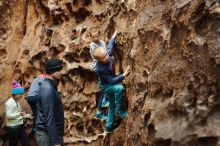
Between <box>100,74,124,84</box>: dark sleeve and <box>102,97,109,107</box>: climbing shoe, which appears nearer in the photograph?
<box>100,74,124,84</box>: dark sleeve

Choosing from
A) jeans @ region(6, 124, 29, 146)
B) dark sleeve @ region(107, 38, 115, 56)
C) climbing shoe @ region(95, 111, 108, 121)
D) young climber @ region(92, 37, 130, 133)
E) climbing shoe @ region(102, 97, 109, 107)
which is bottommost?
jeans @ region(6, 124, 29, 146)

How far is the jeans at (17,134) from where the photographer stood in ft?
28.7

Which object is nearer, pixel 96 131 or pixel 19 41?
pixel 96 131

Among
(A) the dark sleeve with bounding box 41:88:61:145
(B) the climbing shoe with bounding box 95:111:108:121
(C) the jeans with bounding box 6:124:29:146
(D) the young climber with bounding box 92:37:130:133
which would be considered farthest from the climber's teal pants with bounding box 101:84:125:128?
(C) the jeans with bounding box 6:124:29:146

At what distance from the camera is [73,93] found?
822cm

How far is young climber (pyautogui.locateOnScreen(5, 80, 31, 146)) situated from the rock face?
720mm

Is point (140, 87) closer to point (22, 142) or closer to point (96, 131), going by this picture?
point (96, 131)

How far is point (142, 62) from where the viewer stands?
5.37 m

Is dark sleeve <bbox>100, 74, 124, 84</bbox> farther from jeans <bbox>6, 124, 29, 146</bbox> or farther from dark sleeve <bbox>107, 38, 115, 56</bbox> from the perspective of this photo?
jeans <bbox>6, 124, 29, 146</bbox>

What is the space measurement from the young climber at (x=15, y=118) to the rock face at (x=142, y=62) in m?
0.72

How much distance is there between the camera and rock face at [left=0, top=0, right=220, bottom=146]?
13.1ft

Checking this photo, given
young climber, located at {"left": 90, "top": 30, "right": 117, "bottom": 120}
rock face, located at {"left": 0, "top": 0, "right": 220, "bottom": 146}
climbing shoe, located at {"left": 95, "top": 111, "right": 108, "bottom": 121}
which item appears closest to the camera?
rock face, located at {"left": 0, "top": 0, "right": 220, "bottom": 146}

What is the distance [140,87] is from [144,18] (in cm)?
84

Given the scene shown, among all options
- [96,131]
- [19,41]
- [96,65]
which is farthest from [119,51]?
[19,41]
